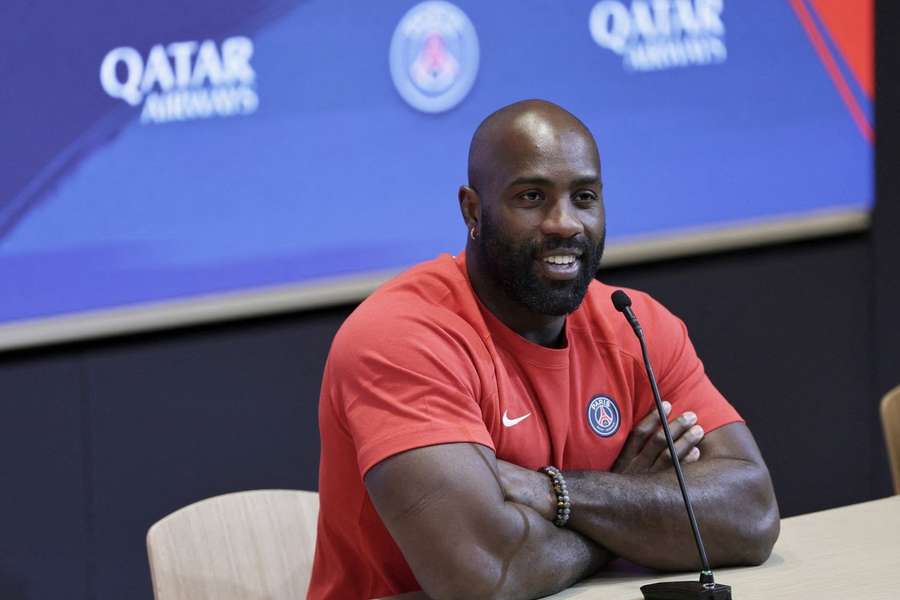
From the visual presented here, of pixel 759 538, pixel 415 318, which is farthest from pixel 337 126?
pixel 759 538

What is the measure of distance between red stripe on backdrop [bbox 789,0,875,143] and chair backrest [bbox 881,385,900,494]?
4.71 ft

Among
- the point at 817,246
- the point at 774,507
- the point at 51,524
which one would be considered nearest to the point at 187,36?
the point at 51,524

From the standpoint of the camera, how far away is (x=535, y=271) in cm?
230

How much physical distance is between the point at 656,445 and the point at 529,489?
35cm

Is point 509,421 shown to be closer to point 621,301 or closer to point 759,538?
point 621,301

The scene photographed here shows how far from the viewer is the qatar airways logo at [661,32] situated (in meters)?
3.85

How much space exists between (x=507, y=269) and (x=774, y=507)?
610 millimetres

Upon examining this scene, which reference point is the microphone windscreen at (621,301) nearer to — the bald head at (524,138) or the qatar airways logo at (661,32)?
the bald head at (524,138)

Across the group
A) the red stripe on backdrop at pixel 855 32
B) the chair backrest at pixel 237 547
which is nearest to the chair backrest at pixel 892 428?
the chair backrest at pixel 237 547

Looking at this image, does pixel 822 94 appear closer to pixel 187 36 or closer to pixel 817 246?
pixel 817 246

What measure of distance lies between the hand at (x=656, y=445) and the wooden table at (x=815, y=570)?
0.19 m

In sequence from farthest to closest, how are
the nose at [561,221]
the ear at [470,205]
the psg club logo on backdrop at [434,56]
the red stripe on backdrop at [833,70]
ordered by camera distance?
the red stripe on backdrop at [833,70] → the psg club logo on backdrop at [434,56] → the ear at [470,205] → the nose at [561,221]

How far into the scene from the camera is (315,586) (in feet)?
7.66

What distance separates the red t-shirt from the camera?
83.0 inches
